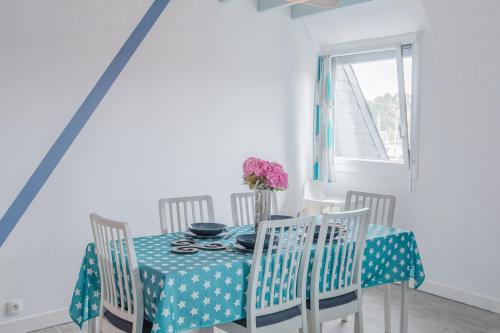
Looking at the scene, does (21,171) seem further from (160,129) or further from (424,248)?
(424,248)

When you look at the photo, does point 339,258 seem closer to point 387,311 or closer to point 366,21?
point 387,311

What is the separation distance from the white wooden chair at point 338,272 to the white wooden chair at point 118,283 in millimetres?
892

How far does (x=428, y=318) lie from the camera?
12.5ft

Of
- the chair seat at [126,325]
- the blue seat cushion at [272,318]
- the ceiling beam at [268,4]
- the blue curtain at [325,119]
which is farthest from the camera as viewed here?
the blue curtain at [325,119]

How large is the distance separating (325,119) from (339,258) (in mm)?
2550

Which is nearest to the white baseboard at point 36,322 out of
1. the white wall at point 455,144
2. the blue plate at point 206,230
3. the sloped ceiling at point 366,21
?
the blue plate at point 206,230

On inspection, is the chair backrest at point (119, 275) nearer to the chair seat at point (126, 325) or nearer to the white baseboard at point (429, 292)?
the chair seat at point (126, 325)

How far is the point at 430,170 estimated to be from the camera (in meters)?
4.36

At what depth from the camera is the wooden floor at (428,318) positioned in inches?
141

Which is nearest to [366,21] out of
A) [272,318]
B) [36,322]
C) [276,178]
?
[276,178]

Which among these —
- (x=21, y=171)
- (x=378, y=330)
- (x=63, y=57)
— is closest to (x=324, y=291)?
(x=378, y=330)

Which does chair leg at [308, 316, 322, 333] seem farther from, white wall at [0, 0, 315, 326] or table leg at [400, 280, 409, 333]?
white wall at [0, 0, 315, 326]

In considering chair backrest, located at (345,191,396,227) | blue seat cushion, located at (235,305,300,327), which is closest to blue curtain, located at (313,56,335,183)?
chair backrest, located at (345,191,396,227)

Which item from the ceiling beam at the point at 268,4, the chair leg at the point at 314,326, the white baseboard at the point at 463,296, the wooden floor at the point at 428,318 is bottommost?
the wooden floor at the point at 428,318
